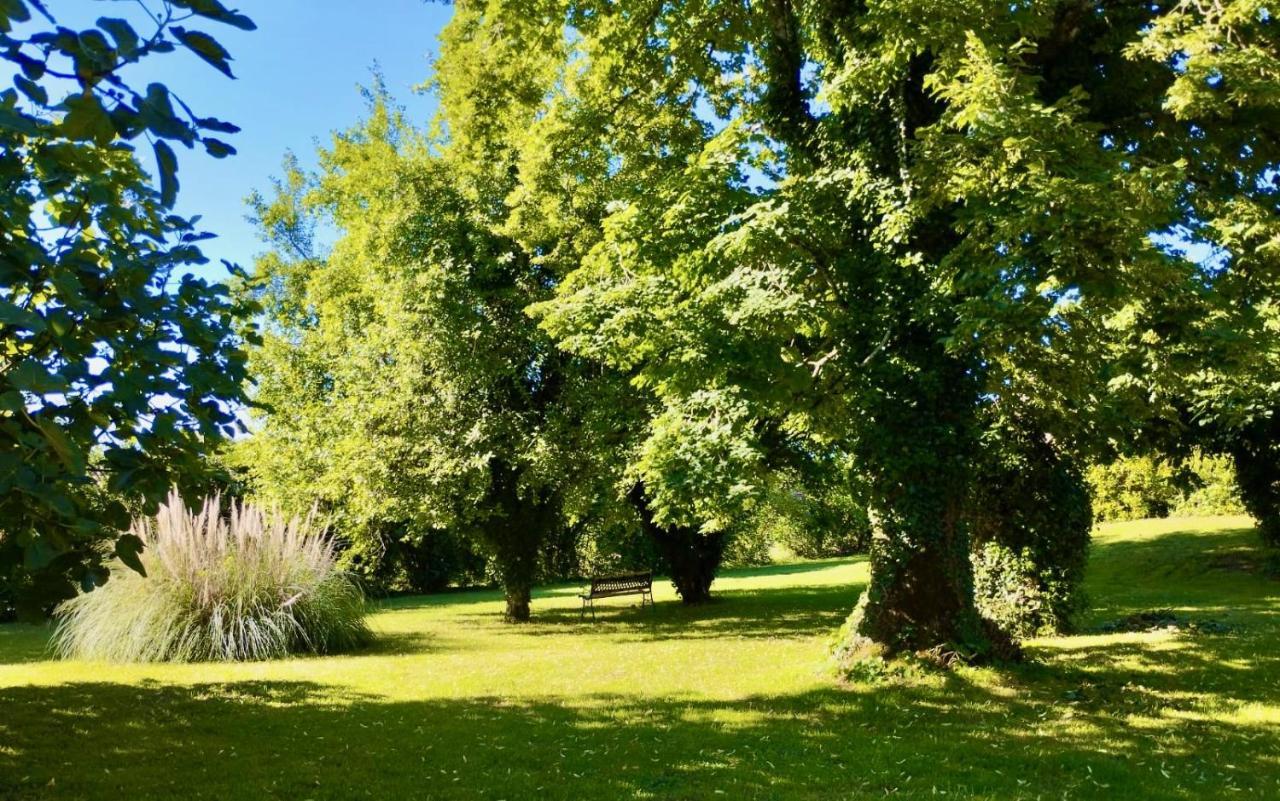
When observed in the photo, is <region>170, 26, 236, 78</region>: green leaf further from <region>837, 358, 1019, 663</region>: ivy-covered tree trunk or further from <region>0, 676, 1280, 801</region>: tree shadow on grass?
<region>837, 358, 1019, 663</region>: ivy-covered tree trunk

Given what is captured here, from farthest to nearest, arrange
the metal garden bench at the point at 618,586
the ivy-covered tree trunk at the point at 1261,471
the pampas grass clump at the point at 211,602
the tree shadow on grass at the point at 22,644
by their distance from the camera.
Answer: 1. the metal garden bench at the point at 618,586
2. the ivy-covered tree trunk at the point at 1261,471
3. the tree shadow on grass at the point at 22,644
4. the pampas grass clump at the point at 211,602

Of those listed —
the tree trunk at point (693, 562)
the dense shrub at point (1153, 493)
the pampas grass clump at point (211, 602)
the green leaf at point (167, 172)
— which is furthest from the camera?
the dense shrub at point (1153, 493)

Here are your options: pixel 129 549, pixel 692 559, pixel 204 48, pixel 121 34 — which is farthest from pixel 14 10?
pixel 692 559

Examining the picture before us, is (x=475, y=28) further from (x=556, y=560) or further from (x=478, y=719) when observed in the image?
(x=556, y=560)

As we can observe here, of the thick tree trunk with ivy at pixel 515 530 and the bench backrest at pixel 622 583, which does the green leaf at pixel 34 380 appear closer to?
the thick tree trunk with ivy at pixel 515 530

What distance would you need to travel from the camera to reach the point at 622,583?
17.0 metres

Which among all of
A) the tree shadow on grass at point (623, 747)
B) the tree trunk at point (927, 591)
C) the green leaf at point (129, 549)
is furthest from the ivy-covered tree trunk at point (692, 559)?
the green leaf at point (129, 549)

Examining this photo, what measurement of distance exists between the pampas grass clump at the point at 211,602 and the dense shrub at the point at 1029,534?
924 centimetres

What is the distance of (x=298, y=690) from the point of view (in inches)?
322

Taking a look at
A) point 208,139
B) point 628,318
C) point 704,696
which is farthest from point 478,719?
point 208,139

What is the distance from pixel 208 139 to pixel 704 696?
23.3 feet

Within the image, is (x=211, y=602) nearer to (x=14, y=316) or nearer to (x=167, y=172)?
(x=14, y=316)

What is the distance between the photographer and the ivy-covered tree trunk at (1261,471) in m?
14.9

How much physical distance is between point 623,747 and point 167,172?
5.39 metres
